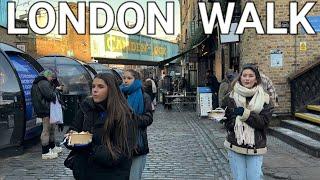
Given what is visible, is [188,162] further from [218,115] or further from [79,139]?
[79,139]

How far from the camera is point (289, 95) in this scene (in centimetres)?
1355

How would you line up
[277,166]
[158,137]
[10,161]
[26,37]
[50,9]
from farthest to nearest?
[26,37] < [50,9] < [158,137] < [10,161] < [277,166]

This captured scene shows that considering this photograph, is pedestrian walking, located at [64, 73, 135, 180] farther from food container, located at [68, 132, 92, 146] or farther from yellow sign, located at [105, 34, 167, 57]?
yellow sign, located at [105, 34, 167, 57]

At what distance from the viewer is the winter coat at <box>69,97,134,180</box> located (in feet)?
11.8

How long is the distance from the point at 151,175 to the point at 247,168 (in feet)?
9.77

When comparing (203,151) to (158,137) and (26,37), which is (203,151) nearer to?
(158,137)

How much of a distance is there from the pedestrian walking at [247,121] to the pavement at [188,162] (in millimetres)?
2515

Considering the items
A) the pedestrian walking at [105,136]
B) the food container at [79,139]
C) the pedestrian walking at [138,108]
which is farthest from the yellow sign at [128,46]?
the food container at [79,139]

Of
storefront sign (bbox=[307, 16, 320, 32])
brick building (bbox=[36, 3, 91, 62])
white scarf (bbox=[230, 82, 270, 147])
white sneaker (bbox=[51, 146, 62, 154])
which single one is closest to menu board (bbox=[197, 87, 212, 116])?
storefront sign (bbox=[307, 16, 320, 32])

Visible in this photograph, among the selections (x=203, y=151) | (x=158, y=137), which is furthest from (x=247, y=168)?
(x=158, y=137)

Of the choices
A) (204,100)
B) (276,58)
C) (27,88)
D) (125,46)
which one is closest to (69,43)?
(125,46)

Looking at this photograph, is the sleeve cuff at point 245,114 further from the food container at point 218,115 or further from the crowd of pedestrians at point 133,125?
the food container at point 218,115

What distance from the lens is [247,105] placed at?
5230 millimetres

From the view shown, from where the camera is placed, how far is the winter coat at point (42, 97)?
9.51 metres
